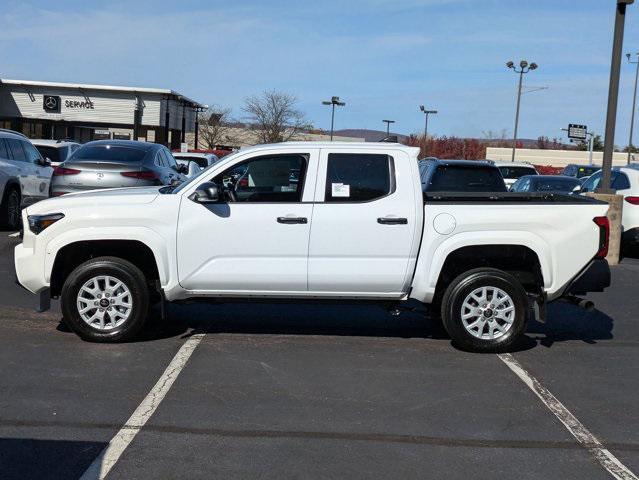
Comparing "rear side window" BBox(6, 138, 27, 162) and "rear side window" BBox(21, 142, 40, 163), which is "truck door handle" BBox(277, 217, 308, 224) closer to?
"rear side window" BBox(6, 138, 27, 162)

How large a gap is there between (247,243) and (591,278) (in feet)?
10.7

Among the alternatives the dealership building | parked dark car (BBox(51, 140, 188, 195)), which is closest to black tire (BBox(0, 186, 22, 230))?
parked dark car (BBox(51, 140, 188, 195))

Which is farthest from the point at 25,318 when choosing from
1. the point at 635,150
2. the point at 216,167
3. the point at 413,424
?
the point at 635,150

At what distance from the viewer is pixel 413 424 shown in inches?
220

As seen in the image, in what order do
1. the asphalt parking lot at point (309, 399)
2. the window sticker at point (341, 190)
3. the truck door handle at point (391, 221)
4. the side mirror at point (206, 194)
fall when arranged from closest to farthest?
the asphalt parking lot at point (309, 399), the side mirror at point (206, 194), the truck door handle at point (391, 221), the window sticker at point (341, 190)

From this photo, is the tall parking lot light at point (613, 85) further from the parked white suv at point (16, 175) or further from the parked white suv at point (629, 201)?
the parked white suv at point (16, 175)

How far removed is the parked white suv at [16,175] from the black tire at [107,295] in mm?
7325

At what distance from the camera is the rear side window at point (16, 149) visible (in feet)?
49.2

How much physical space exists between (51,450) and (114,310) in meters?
2.69

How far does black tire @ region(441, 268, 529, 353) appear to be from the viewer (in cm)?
750

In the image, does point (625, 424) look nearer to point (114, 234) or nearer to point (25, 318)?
point (114, 234)

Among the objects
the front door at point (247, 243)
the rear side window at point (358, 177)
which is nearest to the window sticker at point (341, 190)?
the rear side window at point (358, 177)

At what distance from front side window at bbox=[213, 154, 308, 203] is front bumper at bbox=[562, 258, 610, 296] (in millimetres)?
2726

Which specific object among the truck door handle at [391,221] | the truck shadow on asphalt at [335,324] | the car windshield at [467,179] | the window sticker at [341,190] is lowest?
the truck shadow on asphalt at [335,324]
